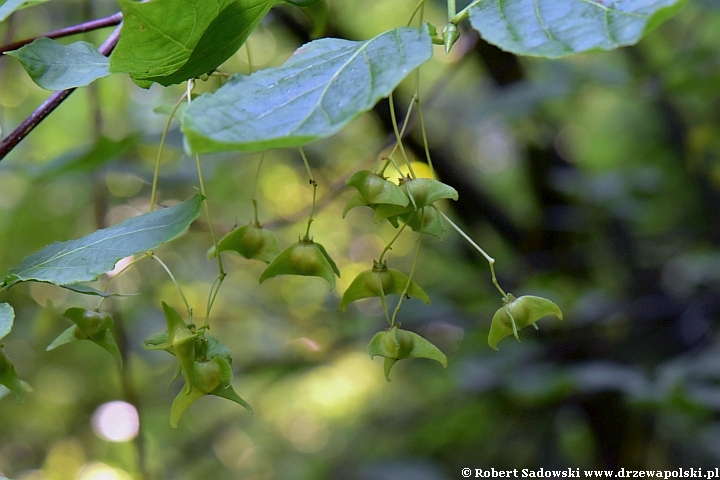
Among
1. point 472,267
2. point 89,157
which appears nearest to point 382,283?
point 89,157

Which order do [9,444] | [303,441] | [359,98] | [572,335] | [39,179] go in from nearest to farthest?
1. [359,98]
2. [39,179]
3. [572,335]
4. [9,444]
5. [303,441]

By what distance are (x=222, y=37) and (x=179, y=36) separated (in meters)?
0.04

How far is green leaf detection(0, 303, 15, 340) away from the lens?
0.47 m

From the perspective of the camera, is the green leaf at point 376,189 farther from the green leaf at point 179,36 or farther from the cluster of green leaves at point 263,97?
the green leaf at point 179,36

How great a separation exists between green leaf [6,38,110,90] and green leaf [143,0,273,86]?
69 mm

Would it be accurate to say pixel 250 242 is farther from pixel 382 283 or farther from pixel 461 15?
pixel 461 15

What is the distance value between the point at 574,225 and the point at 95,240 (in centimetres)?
195

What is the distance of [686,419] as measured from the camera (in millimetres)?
2166

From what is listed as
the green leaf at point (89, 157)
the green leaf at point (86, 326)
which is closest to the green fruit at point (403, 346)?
the green leaf at point (86, 326)

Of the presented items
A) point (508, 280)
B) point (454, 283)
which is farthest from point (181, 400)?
point (454, 283)

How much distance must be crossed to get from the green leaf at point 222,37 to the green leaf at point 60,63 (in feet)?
0.23

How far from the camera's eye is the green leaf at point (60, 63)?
1.78 ft

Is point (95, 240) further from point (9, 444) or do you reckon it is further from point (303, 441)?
point (303, 441)

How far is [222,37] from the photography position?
503 mm
